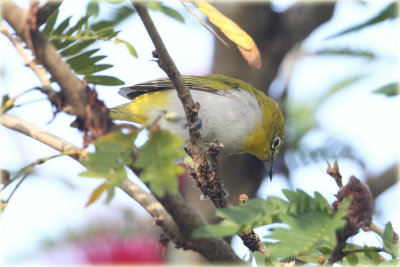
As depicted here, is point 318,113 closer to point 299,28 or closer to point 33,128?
point 299,28

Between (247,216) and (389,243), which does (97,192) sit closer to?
(247,216)

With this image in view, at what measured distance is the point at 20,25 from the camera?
1407 mm

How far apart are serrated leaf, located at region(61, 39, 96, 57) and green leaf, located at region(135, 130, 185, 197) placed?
84 cm

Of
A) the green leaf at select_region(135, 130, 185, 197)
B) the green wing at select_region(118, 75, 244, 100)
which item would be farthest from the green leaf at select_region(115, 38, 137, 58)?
the green wing at select_region(118, 75, 244, 100)

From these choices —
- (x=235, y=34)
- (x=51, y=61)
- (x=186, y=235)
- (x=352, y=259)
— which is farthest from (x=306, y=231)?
(x=51, y=61)

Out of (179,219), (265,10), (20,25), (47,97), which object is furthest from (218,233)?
(265,10)

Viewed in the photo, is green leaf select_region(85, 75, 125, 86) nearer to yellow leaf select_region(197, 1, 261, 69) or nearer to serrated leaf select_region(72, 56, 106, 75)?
serrated leaf select_region(72, 56, 106, 75)

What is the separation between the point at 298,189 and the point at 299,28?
16.4 ft

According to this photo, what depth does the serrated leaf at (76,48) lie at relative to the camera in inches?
81.7

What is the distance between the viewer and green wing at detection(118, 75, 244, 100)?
3.99 meters

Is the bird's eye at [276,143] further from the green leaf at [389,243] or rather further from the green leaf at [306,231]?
the green leaf at [306,231]

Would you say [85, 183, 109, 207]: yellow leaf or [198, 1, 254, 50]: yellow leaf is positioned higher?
[198, 1, 254, 50]: yellow leaf

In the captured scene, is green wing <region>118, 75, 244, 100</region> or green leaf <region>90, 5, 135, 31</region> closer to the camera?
green leaf <region>90, 5, 135, 31</region>

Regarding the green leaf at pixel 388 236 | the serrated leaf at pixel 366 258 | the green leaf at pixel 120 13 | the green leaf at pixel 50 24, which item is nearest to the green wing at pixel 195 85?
the green leaf at pixel 120 13
